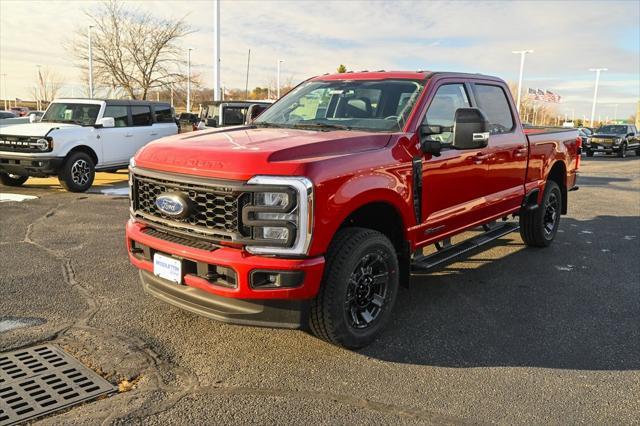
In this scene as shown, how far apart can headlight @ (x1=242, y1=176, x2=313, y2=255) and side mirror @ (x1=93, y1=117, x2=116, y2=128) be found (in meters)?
8.35

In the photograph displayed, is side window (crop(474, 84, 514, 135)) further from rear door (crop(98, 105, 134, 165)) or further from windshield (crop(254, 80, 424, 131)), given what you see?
rear door (crop(98, 105, 134, 165))

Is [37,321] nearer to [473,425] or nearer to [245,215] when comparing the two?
[245,215]

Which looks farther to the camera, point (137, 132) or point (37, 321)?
point (137, 132)

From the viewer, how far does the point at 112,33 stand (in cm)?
3384

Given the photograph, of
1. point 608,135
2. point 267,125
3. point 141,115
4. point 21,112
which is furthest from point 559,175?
point 21,112

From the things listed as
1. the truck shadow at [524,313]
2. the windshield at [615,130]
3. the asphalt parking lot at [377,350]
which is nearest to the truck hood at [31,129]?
the asphalt parking lot at [377,350]

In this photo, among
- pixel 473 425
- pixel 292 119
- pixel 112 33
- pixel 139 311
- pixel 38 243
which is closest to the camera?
pixel 473 425

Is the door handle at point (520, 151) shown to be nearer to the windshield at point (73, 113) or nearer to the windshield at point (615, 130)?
the windshield at point (73, 113)

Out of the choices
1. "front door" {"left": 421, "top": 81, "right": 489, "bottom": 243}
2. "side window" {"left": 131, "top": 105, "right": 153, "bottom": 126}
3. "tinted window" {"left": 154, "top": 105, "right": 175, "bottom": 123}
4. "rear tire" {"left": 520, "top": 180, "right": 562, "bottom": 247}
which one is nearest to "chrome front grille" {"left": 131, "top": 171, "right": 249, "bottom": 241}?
"front door" {"left": 421, "top": 81, "right": 489, "bottom": 243}

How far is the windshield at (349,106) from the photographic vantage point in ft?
14.3

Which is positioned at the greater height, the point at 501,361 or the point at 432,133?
the point at 432,133

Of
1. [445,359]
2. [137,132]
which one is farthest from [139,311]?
[137,132]

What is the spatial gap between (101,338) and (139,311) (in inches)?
21.2

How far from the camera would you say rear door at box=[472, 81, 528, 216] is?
17.4ft
